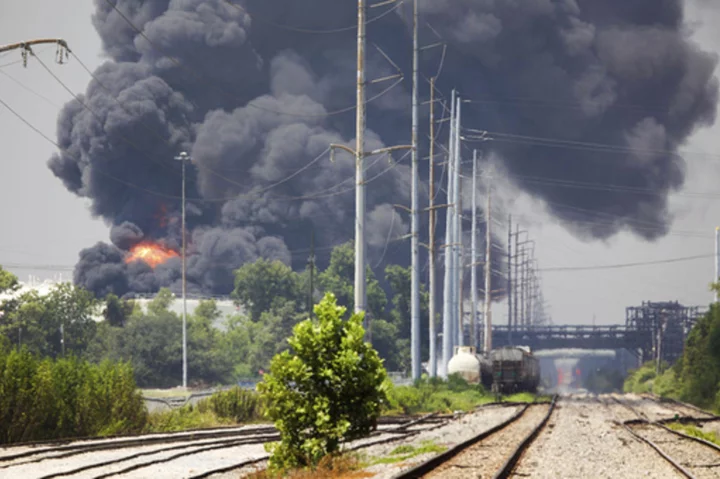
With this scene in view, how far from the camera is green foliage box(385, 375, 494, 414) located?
1791 inches

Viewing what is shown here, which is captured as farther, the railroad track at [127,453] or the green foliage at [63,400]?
the green foliage at [63,400]

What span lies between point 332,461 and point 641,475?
19.7 feet

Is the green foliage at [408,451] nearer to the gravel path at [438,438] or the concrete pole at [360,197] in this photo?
the gravel path at [438,438]

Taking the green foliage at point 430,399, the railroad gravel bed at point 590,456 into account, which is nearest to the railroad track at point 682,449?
the railroad gravel bed at point 590,456

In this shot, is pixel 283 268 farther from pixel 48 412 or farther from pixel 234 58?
pixel 48 412

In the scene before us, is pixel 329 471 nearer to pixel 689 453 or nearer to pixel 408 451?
pixel 408 451

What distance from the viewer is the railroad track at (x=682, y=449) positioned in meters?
19.2

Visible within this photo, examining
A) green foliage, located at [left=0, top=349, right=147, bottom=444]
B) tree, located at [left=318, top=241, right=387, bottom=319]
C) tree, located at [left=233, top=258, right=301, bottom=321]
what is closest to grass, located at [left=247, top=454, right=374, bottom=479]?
green foliage, located at [left=0, top=349, right=147, bottom=444]

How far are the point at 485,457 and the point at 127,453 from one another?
9.21m

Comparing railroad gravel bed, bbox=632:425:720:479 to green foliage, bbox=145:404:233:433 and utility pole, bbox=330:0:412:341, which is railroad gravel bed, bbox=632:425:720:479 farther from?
green foliage, bbox=145:404:233:433

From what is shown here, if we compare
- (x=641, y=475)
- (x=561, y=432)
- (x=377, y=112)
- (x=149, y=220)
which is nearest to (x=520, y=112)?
(x=377, y=112)

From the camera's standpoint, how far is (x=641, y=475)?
18.1m

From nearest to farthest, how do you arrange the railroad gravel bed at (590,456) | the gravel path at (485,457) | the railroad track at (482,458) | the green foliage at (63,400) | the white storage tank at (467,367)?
the railroad track at (482,458) < the gravel path at (485,457) < the railroad gravel bed at (590,456) < the green foliage at (63,400) < the white storage tank at (467,367)

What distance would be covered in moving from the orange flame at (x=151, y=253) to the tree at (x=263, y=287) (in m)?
57.0
